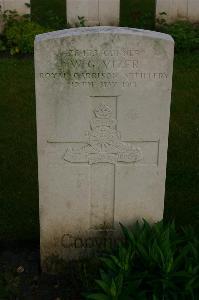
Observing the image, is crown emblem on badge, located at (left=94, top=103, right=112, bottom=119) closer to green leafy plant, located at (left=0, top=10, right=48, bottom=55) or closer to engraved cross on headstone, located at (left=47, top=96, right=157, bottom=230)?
engraved cross on headstone, located at (left=47, top=96, right=157, bottom=230)

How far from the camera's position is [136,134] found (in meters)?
4.19

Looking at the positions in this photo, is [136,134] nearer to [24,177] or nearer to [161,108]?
[161,108]

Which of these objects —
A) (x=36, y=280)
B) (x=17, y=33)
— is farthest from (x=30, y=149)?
(x=17, y=33)

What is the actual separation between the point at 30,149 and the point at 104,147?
2.51m

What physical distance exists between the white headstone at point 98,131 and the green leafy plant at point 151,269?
0.35 metres

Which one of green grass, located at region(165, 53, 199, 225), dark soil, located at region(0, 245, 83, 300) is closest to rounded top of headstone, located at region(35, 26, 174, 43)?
green grass, located at region(165, 53, 199, 225)

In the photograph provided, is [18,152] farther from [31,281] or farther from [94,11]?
[94,11]

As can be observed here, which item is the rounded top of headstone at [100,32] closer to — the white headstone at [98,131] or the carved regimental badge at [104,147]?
the white headstone at [98,131]

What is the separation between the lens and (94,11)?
10.2 m

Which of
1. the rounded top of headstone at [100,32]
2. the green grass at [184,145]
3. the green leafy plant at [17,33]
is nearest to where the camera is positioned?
the rounded top of headstone at [100,32]

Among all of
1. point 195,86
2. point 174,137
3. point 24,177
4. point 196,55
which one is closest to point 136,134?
point 24,177

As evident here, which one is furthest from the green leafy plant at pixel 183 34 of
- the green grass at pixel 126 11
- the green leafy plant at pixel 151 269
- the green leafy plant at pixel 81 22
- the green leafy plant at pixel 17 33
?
the green leafy plant at pixel 151 269

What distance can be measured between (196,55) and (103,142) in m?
5.46

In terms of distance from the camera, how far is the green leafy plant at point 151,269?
12.4ft
